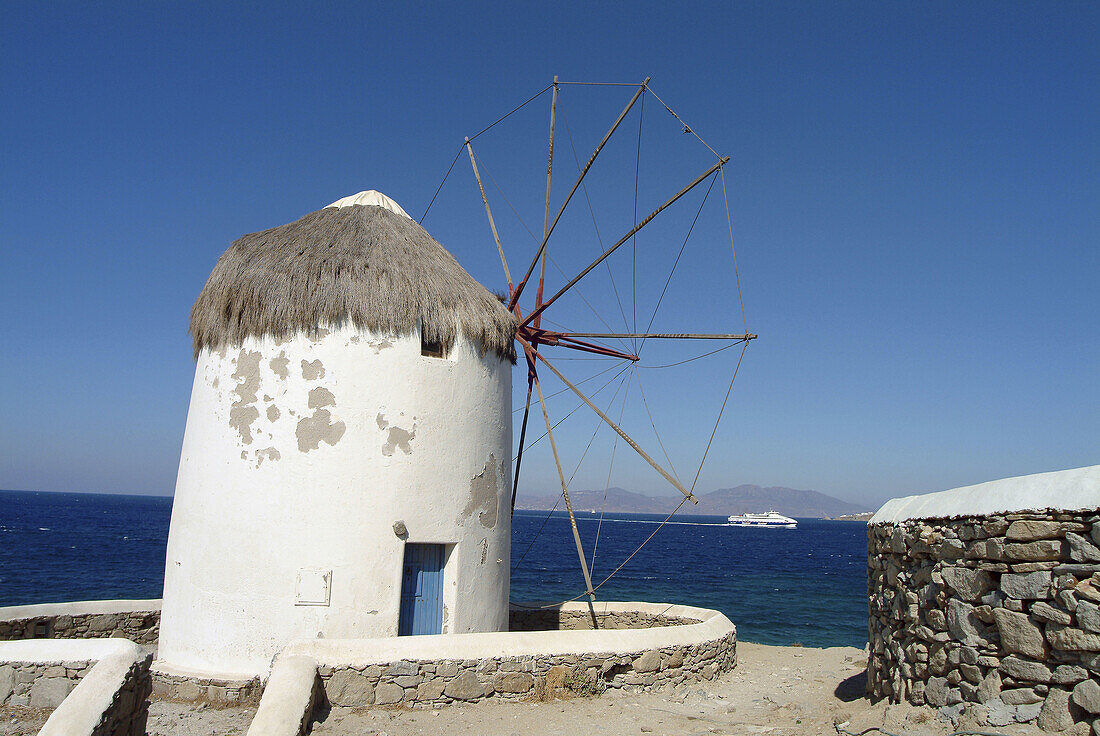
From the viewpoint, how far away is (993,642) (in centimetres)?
462

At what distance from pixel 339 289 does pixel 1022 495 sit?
21.7ft

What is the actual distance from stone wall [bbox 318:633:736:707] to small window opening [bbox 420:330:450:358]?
344cm

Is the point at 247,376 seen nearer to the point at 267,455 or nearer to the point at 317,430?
the point at 267,455

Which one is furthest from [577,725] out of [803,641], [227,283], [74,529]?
[74,529]

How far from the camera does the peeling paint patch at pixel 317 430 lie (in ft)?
25.8

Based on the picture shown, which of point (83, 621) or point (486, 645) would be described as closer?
point (486, 645)

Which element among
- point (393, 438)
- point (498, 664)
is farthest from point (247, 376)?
point (498, 664)

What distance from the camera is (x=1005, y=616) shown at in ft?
14.8

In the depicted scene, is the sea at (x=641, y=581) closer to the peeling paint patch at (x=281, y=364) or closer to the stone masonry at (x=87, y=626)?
the stone masonry at (x=87, y=626)

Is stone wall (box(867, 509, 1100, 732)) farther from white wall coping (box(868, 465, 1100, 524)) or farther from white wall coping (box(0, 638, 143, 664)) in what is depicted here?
white wall coping (box(0, 638, 143, 664))

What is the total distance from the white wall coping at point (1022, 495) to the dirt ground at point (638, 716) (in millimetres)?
1343

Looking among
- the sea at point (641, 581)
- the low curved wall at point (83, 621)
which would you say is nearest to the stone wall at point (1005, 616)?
the sea at point (641, 581)

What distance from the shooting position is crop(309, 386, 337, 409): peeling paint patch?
7949 mm

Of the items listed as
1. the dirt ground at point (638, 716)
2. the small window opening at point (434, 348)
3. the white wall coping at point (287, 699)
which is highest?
the small window opening at point (434, 348)
